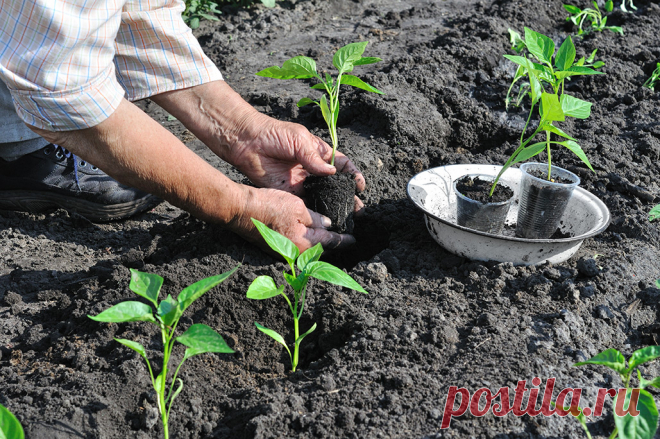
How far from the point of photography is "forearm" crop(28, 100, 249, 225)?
70.1 inches

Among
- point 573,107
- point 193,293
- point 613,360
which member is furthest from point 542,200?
point 193,293

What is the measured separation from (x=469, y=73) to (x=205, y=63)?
6.46 ft

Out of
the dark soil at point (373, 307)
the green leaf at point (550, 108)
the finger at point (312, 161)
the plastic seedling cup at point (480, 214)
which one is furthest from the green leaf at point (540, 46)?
the finger at point (312, 161)

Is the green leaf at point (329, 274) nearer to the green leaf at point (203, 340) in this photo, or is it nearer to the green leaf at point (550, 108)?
the green leaf at point (203, 340)

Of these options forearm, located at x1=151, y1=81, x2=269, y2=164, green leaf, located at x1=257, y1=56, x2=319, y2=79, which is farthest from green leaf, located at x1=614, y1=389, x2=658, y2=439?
forearm, located at x1=151, y1=81, x2=269, y2=164

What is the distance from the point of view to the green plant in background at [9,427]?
1.11 metres

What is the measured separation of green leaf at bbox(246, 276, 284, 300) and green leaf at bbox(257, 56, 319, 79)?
935mm

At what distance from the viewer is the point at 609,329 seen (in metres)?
1.84

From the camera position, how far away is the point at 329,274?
1560mm

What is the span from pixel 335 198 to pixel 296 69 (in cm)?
53

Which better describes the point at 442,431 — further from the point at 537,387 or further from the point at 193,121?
the point at 193,121

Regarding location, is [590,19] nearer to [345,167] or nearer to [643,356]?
[345,167]

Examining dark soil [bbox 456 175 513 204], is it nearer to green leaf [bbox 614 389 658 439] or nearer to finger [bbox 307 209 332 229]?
finger [bbox 307 209 332 229]

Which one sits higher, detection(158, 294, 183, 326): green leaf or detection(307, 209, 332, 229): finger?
detection(158, 294, 183, 326): green leaf
